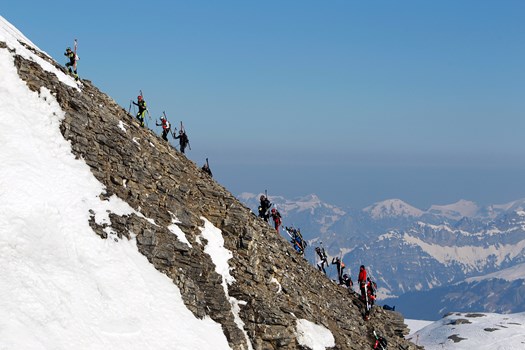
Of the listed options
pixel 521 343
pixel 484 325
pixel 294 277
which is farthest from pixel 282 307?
pixel 484 325

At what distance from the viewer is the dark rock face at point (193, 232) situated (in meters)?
36.1

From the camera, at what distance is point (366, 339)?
151ft

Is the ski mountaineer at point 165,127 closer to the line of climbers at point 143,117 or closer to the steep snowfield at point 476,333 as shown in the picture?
the line of climbers at point 143,117

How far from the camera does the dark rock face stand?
118 feet

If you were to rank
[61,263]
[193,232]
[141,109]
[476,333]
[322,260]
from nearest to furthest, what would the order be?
[61,263] < [193,232] < [141,109] < [322,260] < [476,333]

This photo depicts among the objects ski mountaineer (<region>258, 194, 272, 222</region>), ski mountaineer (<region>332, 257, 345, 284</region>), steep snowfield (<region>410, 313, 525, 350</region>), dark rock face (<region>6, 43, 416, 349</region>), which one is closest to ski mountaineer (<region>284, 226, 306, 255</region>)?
ski mountaineer (<region>258, 194, 272, 222</region>)

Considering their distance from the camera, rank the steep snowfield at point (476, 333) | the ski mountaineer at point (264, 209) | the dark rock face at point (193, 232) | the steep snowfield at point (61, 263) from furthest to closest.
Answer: the steep snowfield at point (476, 333)
the ski mountaineer at point (264, 209)
the dark rock face at point (193, 232)
the steep snowfield at point (61, 263)

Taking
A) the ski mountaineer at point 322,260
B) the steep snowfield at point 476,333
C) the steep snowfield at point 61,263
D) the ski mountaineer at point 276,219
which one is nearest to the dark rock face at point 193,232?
the steep snowfield at point 61,263

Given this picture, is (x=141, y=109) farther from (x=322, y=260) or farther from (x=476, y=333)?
(x=476, y=333)

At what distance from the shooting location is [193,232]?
39719 mm

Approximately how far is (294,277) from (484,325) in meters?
105

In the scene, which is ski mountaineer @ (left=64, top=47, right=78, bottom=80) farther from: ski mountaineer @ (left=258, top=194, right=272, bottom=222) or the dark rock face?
ski mountaineer @ (left=258, top=194, right=272, bottom=222)

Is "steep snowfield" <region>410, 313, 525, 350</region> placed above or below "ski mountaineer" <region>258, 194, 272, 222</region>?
above

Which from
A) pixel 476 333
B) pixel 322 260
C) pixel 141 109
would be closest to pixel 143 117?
pixel 141 109
